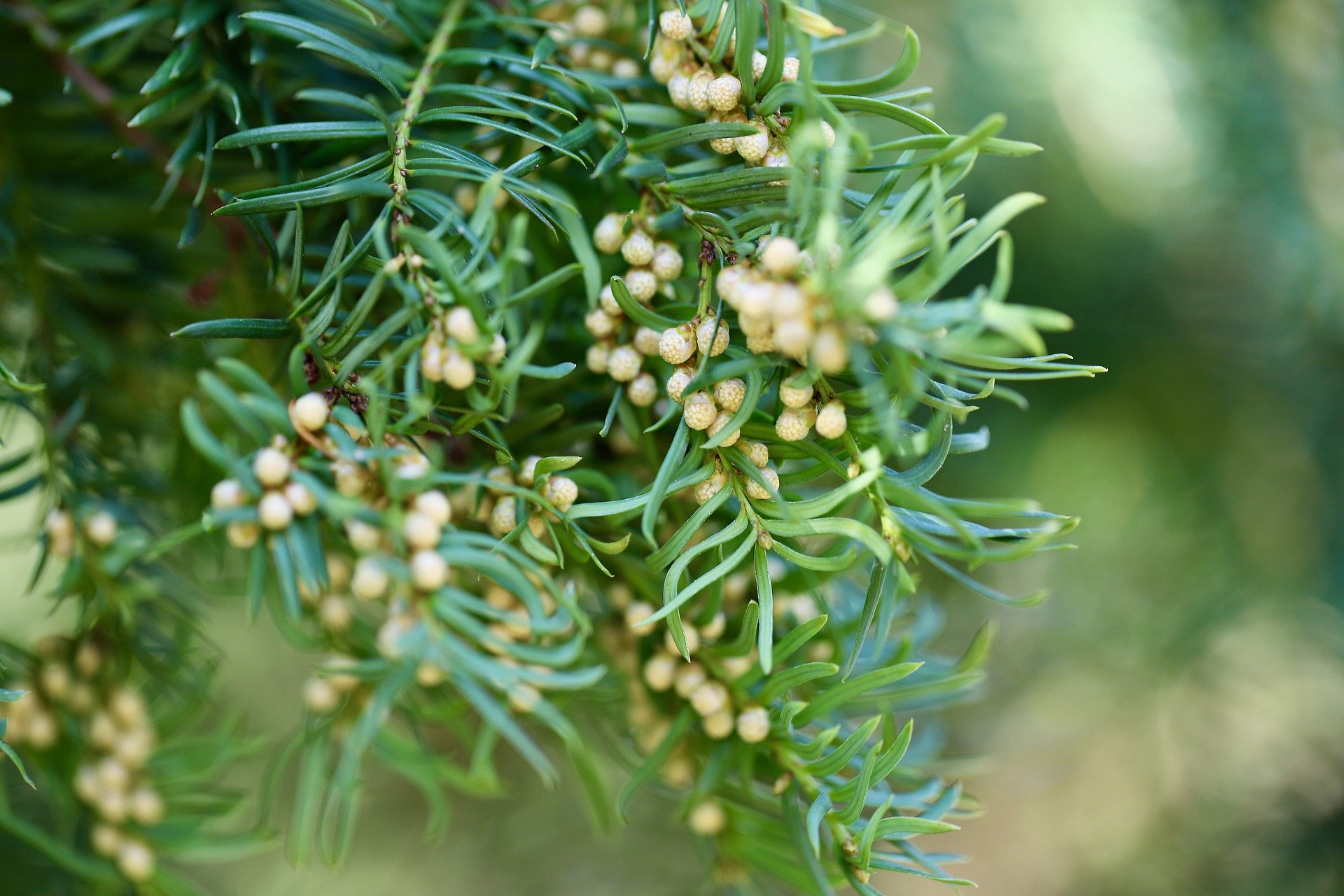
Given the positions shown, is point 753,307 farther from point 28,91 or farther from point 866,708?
point 28,91

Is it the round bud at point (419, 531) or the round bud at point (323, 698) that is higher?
the round bud at point (419, 531)

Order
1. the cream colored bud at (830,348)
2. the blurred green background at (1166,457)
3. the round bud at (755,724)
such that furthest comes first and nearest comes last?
the blurred green background at (1166,457) → the round bud at (755,724) → the cream colored bud at (830,348)

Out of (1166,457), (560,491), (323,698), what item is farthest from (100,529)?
(1166,457)

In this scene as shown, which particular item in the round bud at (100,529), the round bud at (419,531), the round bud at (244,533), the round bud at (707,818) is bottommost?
the round bud at (707,818)

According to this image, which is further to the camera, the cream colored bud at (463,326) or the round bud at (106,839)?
the round bud at (106,839)

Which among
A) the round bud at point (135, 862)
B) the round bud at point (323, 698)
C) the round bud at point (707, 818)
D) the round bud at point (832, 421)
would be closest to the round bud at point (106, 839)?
the round bud at point (135, 862)

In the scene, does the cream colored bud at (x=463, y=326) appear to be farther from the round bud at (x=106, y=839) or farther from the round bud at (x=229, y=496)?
the round bud at (x=106, y=839)
